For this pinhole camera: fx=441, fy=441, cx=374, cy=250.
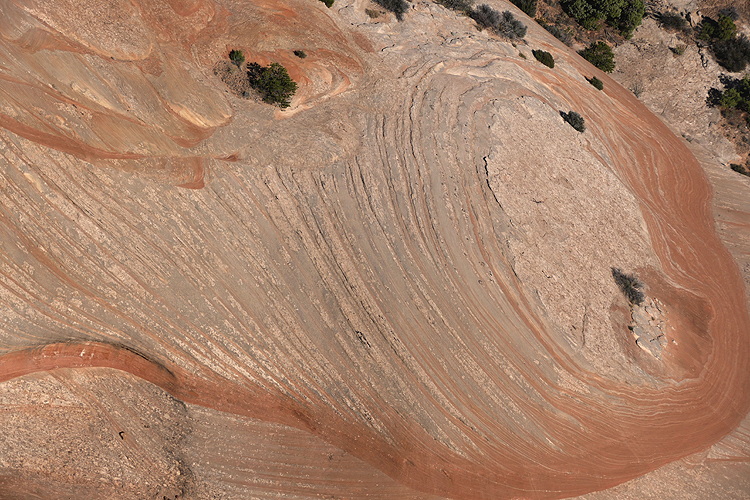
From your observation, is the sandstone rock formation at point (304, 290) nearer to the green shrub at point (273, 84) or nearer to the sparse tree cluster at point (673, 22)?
the green shrub at point (273, 84)

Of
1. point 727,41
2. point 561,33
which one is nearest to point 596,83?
point 561,33

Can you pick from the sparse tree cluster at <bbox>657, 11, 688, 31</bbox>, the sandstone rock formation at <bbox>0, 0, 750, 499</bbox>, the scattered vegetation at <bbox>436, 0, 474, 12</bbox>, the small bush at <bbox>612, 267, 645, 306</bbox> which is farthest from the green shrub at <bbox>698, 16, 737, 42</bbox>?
the small bush at <bbox>612, 267, 645, 306</bbox>

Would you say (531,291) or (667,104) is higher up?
(667,104)

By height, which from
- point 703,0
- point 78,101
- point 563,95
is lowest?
point 78,101

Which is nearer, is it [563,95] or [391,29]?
[391,29]

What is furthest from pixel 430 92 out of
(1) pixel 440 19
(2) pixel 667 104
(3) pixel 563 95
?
(2) pixel 667 104

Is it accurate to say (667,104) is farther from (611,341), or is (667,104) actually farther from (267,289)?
(267,289)

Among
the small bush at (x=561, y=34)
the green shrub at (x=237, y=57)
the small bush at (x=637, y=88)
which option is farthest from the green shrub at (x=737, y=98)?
the green shrub at (x=237, y=57)
